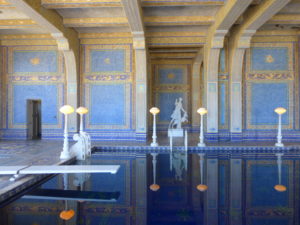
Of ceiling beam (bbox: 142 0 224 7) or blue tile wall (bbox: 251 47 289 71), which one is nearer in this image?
ceiling beam (bbox: 142 0 224 7)

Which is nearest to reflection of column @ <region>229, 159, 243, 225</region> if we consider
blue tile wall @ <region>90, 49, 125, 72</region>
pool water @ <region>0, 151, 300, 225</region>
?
pool water @ <region>0, 151, 300, 225</region>

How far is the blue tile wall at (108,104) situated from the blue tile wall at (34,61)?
1.83 metres

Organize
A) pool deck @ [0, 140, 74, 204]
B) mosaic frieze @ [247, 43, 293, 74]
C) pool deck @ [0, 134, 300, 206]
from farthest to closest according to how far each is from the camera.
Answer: mosaic frieze @ [247, 43, 293, 74] → pool deck @ [0, 134, 300, 206] → pool deck @ [0, 140, 74, 204]

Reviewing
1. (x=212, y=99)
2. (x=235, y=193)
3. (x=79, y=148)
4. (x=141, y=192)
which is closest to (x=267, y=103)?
(x=212, y=99)

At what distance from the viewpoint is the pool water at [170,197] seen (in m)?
2.86

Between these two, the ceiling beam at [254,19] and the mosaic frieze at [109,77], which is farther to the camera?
the mosaic frieze at [109,77]

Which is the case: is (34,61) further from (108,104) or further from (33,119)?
(108,104)

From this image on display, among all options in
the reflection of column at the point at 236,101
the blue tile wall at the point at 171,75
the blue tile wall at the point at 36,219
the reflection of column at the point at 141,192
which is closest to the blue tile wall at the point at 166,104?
the blue tile wall at the point at 171,75

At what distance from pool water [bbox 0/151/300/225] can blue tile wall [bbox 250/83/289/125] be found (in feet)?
12.5

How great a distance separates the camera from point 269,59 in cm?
888

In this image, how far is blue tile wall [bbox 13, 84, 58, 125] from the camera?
934cm

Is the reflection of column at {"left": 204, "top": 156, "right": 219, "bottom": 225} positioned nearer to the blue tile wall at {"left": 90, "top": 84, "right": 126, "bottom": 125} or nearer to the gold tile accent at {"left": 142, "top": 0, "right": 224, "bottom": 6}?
the gold tile accent at {"left": 142, "top": 0, "right": 224, "bottom": 6}

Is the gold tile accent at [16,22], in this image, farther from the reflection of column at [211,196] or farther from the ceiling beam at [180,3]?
the reflection of column at [211,196]

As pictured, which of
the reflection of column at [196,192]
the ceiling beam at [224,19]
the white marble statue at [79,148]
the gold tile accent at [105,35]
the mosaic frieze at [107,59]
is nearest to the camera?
the reflection of column at [196,192]
